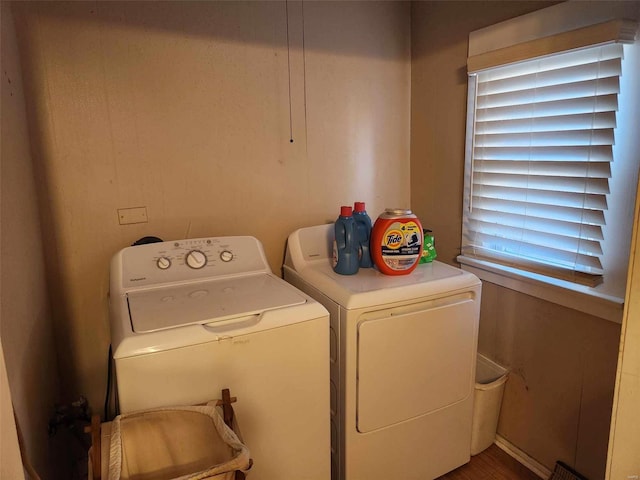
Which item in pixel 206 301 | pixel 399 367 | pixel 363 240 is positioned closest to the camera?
pixel 206 301

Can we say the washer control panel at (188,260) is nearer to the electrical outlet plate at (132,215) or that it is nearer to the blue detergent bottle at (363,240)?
the electrical outlet plate at (132,215)

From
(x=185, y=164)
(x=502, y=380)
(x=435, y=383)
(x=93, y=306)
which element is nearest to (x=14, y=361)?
(x=93, y=306)

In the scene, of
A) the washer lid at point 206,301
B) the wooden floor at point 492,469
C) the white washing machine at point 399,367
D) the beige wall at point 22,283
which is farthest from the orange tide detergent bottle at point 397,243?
the beige wall at point 22,283

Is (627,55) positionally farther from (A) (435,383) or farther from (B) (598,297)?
(A) (435,383)

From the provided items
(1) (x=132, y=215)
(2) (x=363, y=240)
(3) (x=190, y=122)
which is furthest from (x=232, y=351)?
(3) (x=190, y=122)

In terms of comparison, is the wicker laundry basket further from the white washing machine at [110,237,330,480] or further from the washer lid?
the washer lid

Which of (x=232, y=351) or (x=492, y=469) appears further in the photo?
(x=492, y=469)

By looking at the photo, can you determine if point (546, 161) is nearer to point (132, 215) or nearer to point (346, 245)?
point (346, 245)

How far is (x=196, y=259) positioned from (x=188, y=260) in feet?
0.10

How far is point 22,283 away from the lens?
1239 millimetres

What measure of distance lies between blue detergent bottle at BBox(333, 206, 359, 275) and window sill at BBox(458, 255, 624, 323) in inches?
26.0

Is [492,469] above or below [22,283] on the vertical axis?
below

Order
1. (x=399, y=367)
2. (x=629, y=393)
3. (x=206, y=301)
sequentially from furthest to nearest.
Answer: (x=399, y=367) < (x=206, y=301) < (x=629, y=393)

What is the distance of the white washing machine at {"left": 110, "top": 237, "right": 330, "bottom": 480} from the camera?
1.14 m
